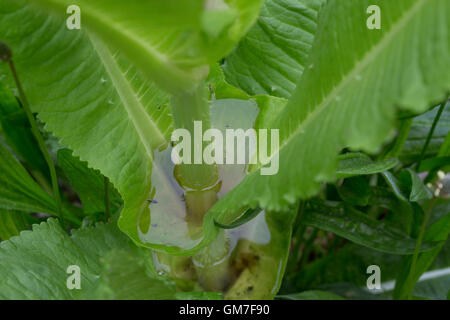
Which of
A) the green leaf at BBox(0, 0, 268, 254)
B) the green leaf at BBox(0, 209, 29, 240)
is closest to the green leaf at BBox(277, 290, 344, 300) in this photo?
the green leaf at BBox(0, 0, 268, 254)

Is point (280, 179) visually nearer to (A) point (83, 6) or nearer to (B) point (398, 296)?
(A) point (83, 6)

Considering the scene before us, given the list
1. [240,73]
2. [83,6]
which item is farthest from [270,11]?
[83,6]

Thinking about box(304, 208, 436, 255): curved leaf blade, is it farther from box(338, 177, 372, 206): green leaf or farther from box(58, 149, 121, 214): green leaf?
box(58, 149, 121, 214): green leaf

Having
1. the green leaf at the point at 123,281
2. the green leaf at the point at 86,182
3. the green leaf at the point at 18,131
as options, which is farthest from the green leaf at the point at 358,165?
the green leaf at the point at 18,131

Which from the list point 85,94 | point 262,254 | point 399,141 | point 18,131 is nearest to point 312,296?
point 262,254

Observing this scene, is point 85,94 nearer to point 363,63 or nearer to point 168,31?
point 168,31

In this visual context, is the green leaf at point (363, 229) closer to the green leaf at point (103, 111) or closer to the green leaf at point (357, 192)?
the green leaf at point (357, 192)
